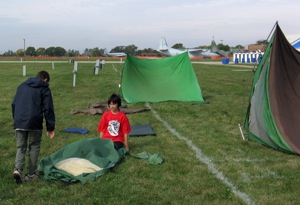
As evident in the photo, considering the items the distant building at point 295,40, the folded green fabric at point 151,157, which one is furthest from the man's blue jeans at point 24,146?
the distant building at point 295,40

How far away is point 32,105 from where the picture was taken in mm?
4961

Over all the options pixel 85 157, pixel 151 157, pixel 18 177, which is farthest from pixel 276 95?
pixel 18 177

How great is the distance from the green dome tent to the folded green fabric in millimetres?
2283

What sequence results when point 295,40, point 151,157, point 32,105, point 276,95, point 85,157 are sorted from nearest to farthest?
point 32,105 → point 85,157 → point 151,157 → point 276,95 → point 295,40

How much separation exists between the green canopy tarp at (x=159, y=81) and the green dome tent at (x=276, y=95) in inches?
222

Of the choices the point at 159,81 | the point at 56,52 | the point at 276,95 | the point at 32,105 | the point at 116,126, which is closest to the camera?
the point at 32,105

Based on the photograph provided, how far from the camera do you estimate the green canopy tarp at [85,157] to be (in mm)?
5219

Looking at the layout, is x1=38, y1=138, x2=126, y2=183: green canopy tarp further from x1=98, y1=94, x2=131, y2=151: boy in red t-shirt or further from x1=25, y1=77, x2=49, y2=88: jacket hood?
x1=25, y1=77, x2=49, y2=88: jacket hood

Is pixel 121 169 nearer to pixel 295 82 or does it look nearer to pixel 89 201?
pixel 89 201

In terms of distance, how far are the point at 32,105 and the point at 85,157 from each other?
133 cm

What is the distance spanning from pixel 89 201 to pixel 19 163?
4.23 ft

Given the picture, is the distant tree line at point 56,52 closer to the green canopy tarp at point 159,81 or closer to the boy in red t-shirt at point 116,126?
the green canopy tarp at point 159,81

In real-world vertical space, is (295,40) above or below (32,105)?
above

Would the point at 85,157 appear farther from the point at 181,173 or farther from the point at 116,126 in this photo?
the point at 181,173
